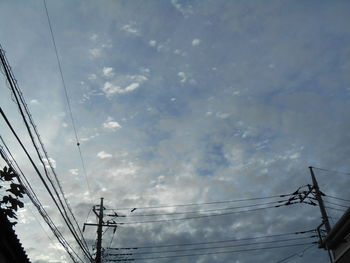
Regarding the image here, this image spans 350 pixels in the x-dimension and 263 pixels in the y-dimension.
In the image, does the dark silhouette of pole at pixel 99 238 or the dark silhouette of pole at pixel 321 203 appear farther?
the dark silhouette of pole at pixel 99 238

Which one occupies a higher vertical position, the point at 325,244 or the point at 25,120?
the point at 25,120

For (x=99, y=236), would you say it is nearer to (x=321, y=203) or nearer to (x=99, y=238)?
(x=99, y=238)

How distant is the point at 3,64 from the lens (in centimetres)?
655

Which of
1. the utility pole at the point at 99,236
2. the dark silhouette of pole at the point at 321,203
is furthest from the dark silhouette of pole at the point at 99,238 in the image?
the dark silhouette of pole at the point at 321,203

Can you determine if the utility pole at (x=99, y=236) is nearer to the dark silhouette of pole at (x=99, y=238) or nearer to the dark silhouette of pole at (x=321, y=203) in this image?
the dark silhouette of pole at (x=99, y=238)

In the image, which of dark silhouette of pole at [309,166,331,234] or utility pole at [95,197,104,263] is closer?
dark silhouette of pole at [309,166,331,234]

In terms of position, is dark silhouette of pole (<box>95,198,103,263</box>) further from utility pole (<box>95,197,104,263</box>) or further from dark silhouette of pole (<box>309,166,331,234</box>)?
dark silhouette of pole (<box>309,166,331,234</box>)

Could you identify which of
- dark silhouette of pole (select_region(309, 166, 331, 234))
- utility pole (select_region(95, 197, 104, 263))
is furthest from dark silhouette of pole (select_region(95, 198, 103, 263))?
dark silhouette of pole (select_region(309, 166, 331, 234))

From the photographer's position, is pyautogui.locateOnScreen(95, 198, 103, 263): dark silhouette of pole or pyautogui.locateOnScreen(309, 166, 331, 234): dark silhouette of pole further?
pyautogui.locateOnScreen(95, 198, 103, 263): dark silhouette of pole

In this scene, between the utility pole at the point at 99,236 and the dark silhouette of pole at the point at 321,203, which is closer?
the dark silhouette of pole at the point at 321,203

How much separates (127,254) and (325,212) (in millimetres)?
17670

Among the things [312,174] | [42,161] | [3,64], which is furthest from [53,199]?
[312,174]

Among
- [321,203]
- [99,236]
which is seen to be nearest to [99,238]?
[99,236]

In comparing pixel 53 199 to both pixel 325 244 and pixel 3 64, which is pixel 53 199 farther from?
pixel 325 244
